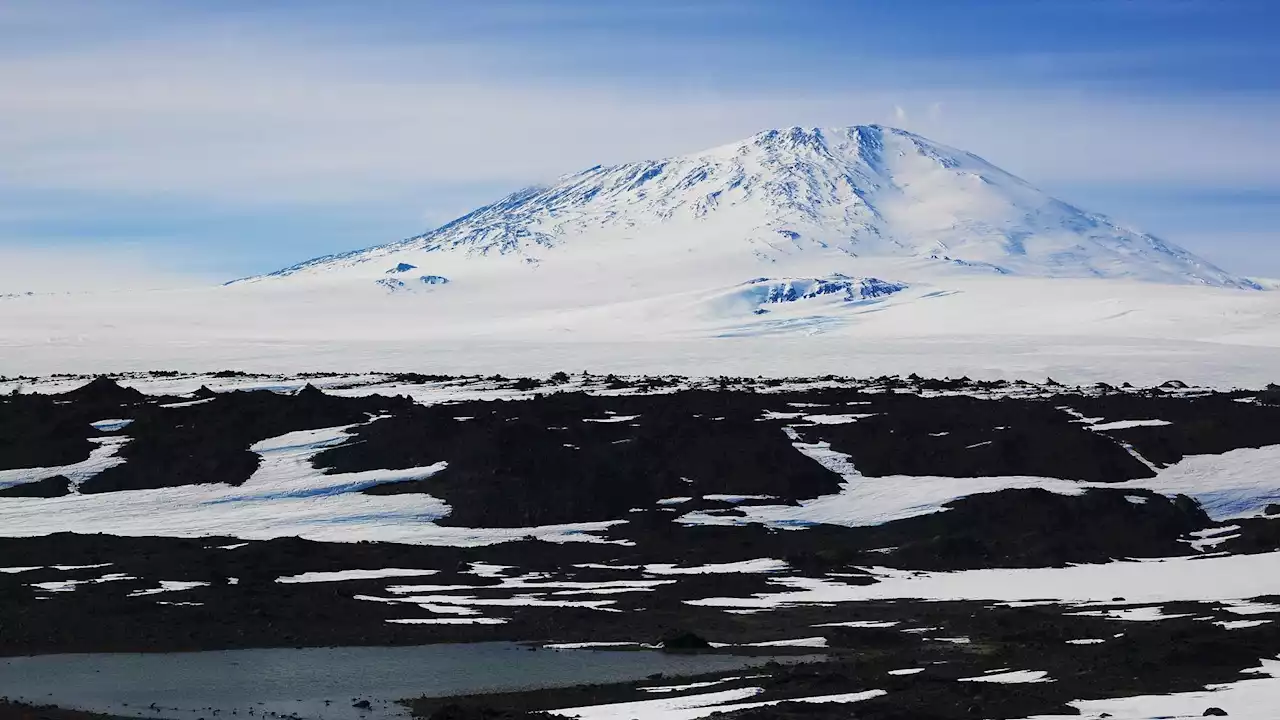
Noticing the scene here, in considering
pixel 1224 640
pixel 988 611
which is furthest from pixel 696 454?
pixel 1224 640

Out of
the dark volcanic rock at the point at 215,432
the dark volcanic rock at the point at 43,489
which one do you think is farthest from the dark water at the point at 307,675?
the dark volcanic rock at the point at 43,489

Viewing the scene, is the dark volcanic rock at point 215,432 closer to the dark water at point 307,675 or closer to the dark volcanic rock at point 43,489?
the dark volcanic rock at point 43,489

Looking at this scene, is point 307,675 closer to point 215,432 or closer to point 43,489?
point 43,489

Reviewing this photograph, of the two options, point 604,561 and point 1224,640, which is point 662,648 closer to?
point 1224,640

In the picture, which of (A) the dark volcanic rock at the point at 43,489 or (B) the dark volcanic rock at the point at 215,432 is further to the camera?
(B) the dark volcanic rock at the point at 215,432

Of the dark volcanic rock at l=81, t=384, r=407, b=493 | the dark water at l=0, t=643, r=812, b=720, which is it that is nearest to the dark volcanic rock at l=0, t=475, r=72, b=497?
the dark volcanic rock at l=81, t=384, r=407, b=493

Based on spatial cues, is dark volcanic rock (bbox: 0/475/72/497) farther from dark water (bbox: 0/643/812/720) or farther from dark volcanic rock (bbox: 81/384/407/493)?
dark water (bbox: 0/643/812/720)

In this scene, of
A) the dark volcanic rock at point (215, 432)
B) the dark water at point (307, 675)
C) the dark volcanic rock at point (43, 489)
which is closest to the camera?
the dark water at point (307, 675)

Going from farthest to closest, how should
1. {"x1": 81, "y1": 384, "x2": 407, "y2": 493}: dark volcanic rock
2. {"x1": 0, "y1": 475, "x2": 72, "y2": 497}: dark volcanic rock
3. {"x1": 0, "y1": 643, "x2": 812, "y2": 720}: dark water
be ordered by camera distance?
{"x1": 81, "y1": 384, "x2": 407, "y2": 493}: dark volcanic rock
{"x1": 0, "y1": 475, "x2": 72, "y2": 497}: dark volcanic rock
{"x1": 0, "y1": 643, "x2": 812, "y2": 720}: dark water

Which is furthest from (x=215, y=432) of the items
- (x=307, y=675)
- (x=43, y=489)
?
(x=307, y=675)
